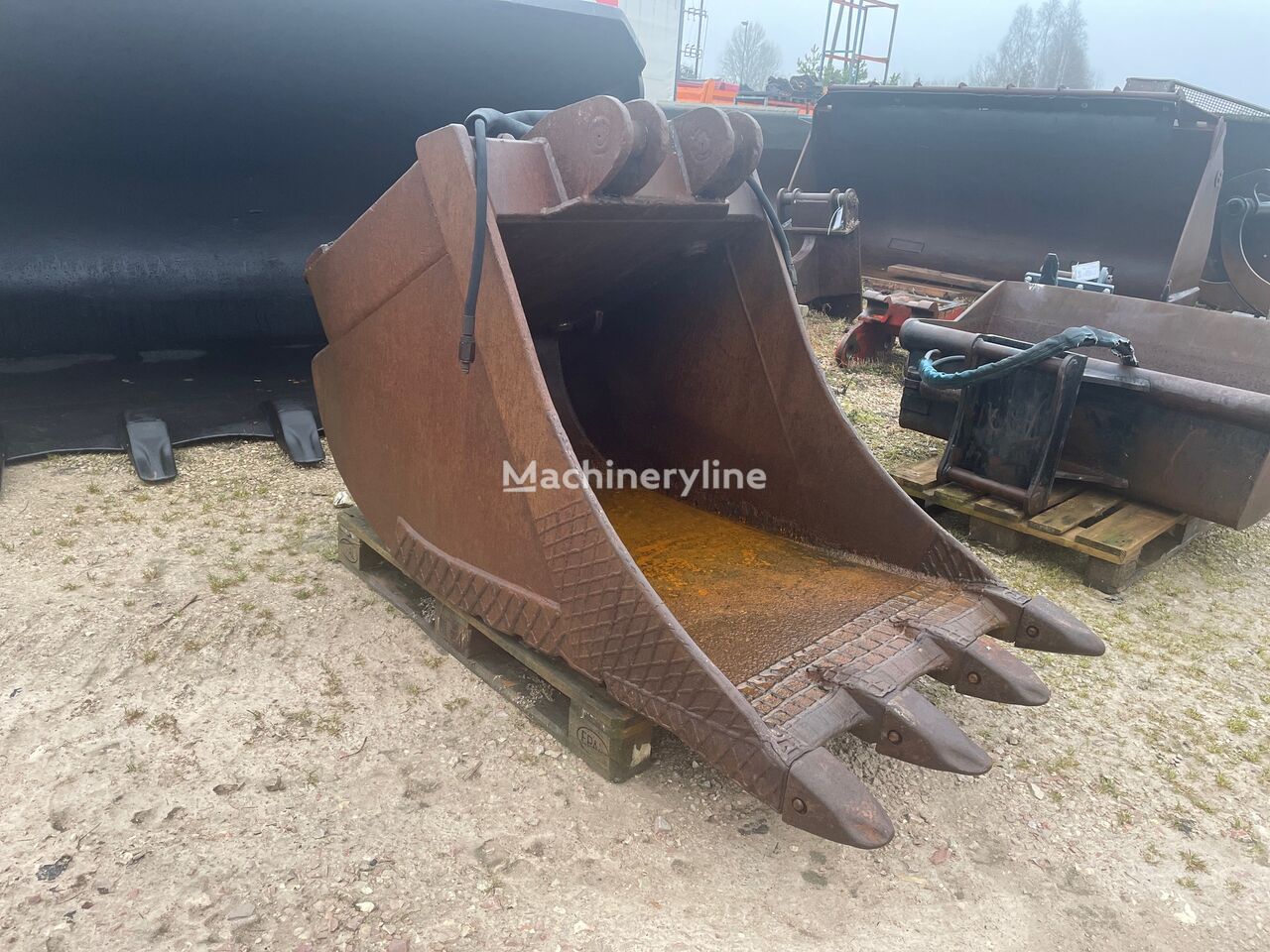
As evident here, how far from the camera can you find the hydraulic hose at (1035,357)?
118 inches

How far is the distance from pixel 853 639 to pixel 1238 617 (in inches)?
70.4

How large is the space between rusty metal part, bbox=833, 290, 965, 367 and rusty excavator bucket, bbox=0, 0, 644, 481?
2147 millimetres

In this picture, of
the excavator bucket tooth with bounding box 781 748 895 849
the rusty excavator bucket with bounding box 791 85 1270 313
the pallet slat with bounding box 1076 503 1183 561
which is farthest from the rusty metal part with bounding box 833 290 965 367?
the excavator bucket tooth with bounding box 781 748 895 849

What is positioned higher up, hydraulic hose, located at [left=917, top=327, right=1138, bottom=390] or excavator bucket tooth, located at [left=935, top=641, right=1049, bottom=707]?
hydraulic hose, located at [left=917, top=327, right=1138, bottom=390]

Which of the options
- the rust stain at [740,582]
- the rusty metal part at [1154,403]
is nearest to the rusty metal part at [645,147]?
the rust stain at [740,582]

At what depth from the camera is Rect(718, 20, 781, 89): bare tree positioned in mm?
56000

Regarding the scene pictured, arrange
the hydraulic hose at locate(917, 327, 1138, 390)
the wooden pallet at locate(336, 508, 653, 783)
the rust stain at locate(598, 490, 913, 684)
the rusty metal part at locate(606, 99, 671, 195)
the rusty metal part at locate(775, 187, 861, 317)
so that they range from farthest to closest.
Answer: the rusty metal part at locate(775, 187, 861, 317)
the hydraulic hose at locate(917, 327, 1138, 390)
the rust stain at locate(598, 490, 913, 684)
the wooden pallet at locate(336, 508, 653, 783)
the rusty metal part at locate(606, 99, 671, 195)

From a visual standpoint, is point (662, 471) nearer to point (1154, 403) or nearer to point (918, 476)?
point (918, 476)

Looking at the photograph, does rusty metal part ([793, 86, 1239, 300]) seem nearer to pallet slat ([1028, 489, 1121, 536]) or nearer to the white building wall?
pallet slat ([1028, 489, 1121, 536])

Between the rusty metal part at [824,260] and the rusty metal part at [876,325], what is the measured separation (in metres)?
0.40

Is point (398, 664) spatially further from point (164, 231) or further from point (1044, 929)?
point (164, 231)

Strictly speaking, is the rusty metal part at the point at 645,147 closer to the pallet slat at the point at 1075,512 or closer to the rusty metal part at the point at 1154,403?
the rusty metal part at the point at 1154,403

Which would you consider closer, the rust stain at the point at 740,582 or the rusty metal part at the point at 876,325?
the rust stain at the point at 740,582

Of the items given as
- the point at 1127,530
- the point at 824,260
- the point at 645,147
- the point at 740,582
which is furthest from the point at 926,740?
the point at 824,260
